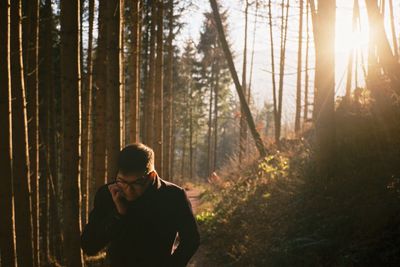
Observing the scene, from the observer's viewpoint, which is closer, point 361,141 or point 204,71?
point 361,141

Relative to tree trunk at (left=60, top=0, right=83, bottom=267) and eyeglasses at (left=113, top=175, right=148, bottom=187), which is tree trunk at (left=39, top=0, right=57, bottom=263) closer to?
tree trunk at (left=60, top=0, right=83, bottom=267)

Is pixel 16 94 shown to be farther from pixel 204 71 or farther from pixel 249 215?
pixel 204 71

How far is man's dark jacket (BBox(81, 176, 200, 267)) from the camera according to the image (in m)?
3.01

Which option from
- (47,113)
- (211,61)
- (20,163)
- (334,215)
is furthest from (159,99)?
(211,61)

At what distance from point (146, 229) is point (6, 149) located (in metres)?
3.83

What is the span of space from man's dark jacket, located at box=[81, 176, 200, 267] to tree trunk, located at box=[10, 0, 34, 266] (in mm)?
4266

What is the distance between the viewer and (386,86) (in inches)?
335

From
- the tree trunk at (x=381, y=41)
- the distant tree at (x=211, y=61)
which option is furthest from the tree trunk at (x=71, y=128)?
the distant tree at (x=211, y=61)

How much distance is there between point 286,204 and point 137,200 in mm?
6111

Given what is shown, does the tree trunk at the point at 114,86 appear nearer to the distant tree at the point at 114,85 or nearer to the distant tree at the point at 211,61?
the distant tree at the point at 114,85

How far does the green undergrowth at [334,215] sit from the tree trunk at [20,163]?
3824 mm

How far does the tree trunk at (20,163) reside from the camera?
265 inches

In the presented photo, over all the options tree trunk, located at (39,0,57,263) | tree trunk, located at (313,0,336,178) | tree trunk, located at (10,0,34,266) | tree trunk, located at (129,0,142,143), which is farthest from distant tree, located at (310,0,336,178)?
tree trunk, located at (39,0,57,263)

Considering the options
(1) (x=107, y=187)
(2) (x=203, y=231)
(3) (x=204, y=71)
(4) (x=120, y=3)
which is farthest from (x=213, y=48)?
(1) (x=107, y=187)
